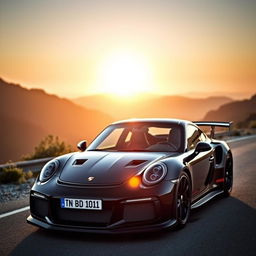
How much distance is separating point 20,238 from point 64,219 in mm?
606

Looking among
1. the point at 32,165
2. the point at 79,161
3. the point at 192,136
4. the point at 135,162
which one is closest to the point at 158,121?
the point at 192,136

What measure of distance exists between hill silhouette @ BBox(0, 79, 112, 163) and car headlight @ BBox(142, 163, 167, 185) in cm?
11211

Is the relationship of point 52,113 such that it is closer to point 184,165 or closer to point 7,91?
point 7,91

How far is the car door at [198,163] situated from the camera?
7094 mm

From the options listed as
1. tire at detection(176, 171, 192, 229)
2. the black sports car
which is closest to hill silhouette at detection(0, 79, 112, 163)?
the black sports car

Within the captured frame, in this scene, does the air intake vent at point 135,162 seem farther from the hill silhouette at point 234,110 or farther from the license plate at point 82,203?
the hill silhouette at point 234,110

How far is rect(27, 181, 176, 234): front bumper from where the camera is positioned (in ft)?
18.8

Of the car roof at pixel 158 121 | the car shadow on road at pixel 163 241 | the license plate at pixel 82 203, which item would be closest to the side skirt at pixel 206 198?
the car shadow on road at pixel 163 241

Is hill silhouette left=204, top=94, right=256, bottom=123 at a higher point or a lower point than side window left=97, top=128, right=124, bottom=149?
lower

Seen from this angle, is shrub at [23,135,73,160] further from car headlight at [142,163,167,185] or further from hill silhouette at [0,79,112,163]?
hill silhouette at [0,79,112,163]

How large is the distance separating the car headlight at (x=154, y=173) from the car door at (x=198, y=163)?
73 centimetres

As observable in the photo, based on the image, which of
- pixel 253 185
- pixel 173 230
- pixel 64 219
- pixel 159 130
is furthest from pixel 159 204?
pixel 253 185

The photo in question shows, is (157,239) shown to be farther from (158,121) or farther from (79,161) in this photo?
(158,121)

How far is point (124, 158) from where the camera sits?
21.6 feet
